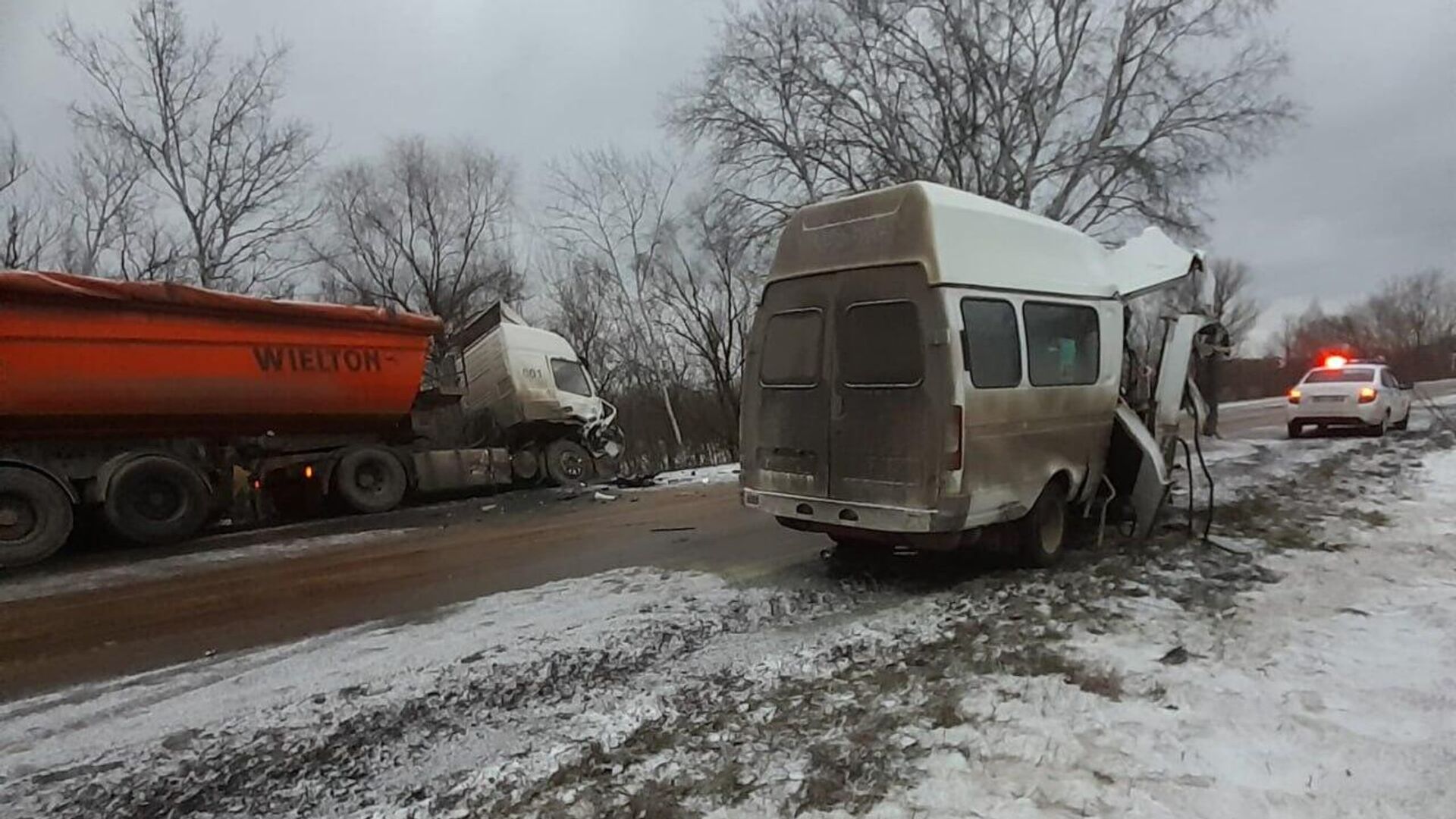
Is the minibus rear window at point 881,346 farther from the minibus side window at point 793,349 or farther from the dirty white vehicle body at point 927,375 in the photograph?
the minibus side window at point 793,349

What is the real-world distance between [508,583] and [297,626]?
1.67m

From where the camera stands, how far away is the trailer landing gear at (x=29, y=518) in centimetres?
916

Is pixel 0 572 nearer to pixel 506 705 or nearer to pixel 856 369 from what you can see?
pixel 506 705

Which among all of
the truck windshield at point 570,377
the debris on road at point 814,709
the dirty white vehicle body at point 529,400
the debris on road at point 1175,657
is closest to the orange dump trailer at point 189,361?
the dirty white vehicle body at point 529,400

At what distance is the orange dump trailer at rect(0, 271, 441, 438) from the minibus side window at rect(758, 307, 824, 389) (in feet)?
24.1

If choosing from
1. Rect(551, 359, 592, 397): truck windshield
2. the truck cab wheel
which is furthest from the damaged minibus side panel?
Rect(551, 359, 592, 397): truck windshield

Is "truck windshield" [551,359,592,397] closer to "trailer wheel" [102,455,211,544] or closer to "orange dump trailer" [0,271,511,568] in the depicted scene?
"orange dump trailer" [0,271,511,568]

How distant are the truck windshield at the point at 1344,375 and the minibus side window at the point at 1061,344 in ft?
49.1

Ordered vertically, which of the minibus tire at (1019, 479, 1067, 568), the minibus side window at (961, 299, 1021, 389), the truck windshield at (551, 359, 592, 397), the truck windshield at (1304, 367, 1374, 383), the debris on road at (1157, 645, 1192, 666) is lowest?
the debris on road at (1157, 645, 1192, 666)

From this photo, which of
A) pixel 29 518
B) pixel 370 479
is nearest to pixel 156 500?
pixel 29 518

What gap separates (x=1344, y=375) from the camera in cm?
1888

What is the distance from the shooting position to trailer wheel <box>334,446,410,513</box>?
41.5 ft

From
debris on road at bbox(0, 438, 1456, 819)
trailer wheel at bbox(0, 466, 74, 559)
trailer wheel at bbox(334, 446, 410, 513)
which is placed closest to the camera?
debris on road at bbox(0, 438, 1456, 819)

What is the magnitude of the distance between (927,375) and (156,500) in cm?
938
